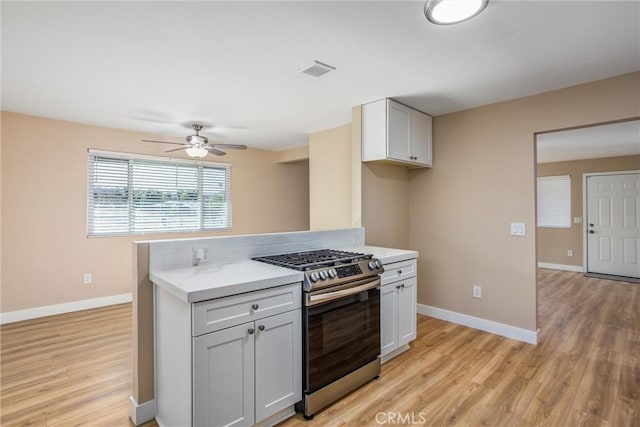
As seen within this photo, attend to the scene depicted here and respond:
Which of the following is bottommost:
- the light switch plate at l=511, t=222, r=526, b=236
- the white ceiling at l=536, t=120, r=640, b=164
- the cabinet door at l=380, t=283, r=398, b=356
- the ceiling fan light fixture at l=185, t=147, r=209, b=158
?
the cabinet door at l=380, t=283, r=398, b=356

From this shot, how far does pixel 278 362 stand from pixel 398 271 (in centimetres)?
137

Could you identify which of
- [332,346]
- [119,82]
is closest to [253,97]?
[119,82]

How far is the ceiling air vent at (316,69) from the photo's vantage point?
8.31ft

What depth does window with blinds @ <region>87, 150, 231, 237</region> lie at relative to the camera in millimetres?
4398

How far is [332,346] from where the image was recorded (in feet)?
7.17

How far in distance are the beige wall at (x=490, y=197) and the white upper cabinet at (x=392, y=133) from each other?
417mm

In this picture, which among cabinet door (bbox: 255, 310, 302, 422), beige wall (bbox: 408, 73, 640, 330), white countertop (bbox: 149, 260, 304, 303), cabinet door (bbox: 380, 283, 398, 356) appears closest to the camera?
white countertop (bbox: 149, 260, 304, 303)

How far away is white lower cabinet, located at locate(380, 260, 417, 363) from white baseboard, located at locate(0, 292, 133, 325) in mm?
3779

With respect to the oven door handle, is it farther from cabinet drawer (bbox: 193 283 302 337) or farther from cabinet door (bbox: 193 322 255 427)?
cabinet door (bbox: 193 322 255 427)

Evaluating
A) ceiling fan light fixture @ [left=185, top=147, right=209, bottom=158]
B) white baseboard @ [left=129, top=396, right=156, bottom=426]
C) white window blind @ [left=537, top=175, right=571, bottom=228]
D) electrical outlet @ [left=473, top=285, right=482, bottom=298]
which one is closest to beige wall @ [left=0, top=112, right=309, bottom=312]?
ceiling fan light fixture @ [left=185, top=147, right=209, bottom=158]

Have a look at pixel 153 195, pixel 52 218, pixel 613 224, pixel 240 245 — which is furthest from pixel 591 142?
pixel 52 218

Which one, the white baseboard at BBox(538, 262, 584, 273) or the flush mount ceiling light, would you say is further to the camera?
the white baseboard at BBox(538, 262, 584, 273)

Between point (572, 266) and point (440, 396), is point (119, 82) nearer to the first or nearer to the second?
point (440, 396)

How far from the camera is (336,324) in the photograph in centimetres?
221
